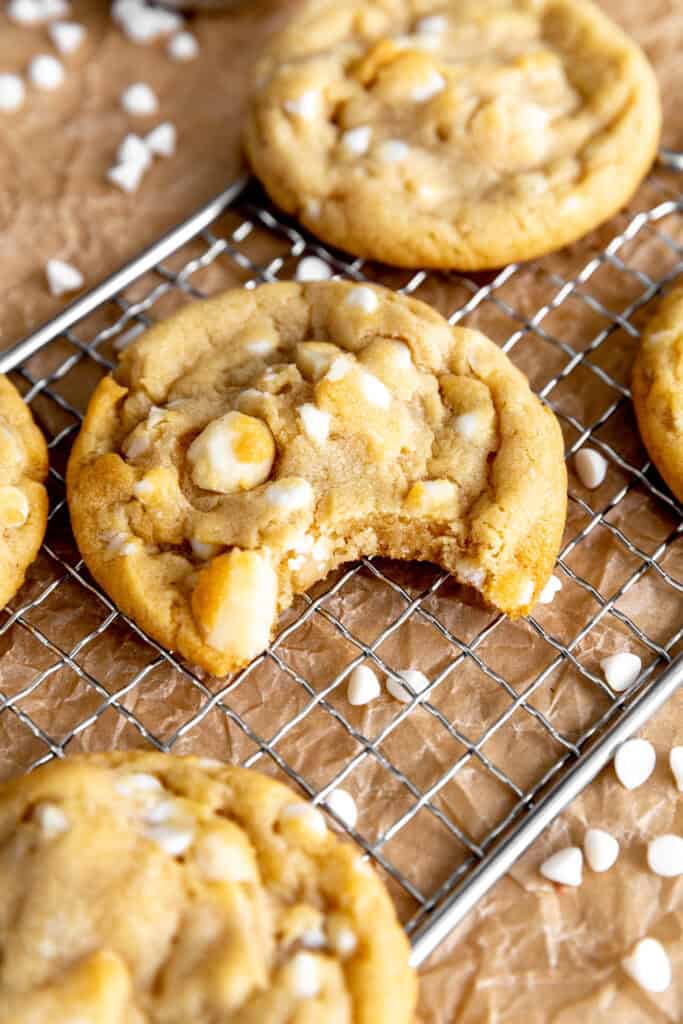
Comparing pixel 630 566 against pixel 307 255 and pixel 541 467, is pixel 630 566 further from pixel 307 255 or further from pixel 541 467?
pixel 307 255

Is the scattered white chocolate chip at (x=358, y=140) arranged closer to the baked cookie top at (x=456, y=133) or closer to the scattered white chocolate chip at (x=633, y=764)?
the baked cookie top at (x=456, y=133)

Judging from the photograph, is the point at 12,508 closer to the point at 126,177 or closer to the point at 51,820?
the point at 51,820

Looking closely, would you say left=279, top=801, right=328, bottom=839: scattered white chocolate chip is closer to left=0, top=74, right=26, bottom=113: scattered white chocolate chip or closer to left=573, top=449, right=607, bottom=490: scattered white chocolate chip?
left=573, top=449, right=607, bottom=490: scattered white chocolate chip

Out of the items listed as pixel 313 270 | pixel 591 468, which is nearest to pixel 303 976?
pixel 591 468

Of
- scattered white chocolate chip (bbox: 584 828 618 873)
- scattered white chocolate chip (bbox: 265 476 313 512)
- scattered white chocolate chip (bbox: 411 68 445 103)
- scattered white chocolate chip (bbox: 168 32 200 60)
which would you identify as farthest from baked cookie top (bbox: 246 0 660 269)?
scattered white chocolate chip (bbox: 584 828 618 873)

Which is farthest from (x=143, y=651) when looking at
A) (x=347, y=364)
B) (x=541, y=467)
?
(x=541, y=467)

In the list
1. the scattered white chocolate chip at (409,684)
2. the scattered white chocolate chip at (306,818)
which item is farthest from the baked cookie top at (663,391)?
the scattered white chocolate chip at (306,818)
